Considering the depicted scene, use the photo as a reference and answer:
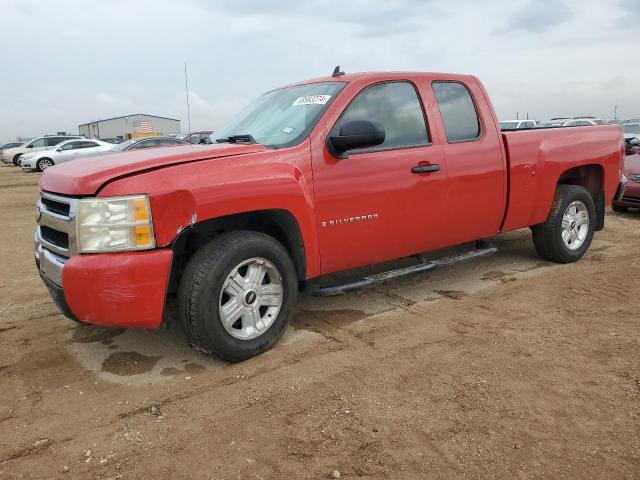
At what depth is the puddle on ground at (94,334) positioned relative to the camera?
3.82 m

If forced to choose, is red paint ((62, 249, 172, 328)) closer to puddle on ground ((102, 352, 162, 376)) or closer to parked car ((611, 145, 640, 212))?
puddle on ground ((102, 352, 162, 376))

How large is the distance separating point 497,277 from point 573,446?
293 cm

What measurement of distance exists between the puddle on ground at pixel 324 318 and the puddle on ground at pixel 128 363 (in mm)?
1088

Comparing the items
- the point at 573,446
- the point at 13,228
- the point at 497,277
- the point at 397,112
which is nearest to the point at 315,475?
the point at 573,446

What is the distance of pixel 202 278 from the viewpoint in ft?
10.3

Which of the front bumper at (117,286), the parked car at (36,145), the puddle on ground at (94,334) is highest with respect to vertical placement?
the parked car at (36,145)

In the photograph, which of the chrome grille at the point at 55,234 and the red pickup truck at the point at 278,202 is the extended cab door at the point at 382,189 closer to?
the red pickup truck at the point at 278,202

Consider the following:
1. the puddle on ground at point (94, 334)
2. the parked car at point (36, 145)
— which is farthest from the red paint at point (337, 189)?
the parked car at point (36, 145)

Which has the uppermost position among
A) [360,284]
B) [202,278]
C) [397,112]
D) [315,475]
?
[397,112]

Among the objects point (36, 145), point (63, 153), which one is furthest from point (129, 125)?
point (63, 153)

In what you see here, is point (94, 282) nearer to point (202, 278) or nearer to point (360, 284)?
point (202, 278)

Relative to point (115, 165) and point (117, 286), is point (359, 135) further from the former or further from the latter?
point (117, 286)

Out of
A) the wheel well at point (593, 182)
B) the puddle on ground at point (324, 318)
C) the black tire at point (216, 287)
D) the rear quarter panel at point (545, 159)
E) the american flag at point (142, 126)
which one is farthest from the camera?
the american flag at point (142, 126)

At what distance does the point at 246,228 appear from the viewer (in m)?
3.60
